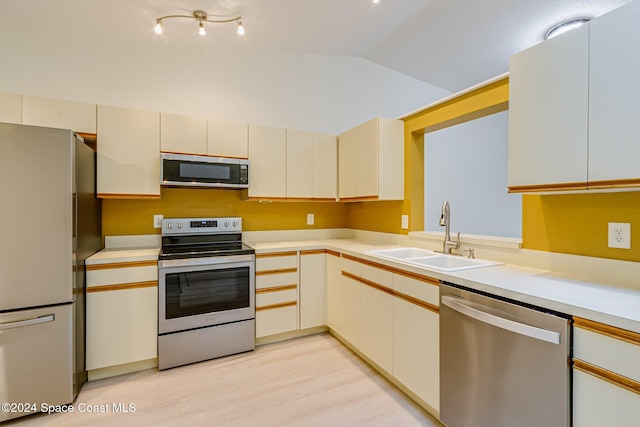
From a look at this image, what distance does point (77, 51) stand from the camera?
8.21ft

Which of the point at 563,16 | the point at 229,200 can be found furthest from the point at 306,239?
the point at 563,16

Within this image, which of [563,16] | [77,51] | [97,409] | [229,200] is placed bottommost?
[97,409]

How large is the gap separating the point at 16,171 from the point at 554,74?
9.57 ft

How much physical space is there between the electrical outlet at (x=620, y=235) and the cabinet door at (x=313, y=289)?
6.71ft

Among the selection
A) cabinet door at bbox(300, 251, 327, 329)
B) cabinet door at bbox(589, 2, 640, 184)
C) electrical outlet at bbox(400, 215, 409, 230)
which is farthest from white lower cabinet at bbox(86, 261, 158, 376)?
cabinet door at bbox(589, 2, 640, 184)

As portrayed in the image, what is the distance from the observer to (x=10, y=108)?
2090 mm

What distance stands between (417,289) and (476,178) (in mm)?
3076

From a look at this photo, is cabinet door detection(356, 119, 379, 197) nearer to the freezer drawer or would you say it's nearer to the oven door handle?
the oven door handle

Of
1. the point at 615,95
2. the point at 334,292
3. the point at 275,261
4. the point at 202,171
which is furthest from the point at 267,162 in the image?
the point at 615,95

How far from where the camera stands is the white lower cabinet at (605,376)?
3.16 feet

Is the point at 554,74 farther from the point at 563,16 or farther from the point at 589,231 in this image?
the point at 563,16

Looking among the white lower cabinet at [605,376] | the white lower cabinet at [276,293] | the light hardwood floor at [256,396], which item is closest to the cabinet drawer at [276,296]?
the white lower cabinet at [276,293]

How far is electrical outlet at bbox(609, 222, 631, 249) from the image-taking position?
4.57 feet

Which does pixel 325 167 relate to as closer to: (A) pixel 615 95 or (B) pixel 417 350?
(B) pixel 417 350
